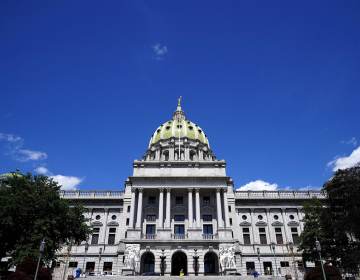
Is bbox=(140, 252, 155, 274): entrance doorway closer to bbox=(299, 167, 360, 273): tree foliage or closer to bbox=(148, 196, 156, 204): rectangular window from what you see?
bbox=(148, 196, 156, 204): rectangular window

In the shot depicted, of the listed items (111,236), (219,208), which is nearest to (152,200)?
(111,236)

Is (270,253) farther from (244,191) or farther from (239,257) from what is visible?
(244,191)

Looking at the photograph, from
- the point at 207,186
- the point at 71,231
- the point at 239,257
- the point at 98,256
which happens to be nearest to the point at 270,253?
the point at 239,257

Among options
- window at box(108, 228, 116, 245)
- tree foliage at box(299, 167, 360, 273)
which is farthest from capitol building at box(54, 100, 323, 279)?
tree foliage at box(299, 167, 360, 273)

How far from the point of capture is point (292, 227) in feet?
196

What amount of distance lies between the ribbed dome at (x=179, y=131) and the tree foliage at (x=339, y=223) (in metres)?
46.2

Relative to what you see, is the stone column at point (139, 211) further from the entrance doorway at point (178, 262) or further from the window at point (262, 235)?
the window at point (262, 235)

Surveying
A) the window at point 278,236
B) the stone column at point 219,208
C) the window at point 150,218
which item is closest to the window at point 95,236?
the window at point 150,218

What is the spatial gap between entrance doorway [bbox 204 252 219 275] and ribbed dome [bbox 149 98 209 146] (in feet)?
127

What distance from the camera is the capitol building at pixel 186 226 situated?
46719mm

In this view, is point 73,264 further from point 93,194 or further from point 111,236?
point 93,194

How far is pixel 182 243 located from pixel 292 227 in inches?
942

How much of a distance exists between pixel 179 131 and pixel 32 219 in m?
53.1

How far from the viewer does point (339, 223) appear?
112 feet
